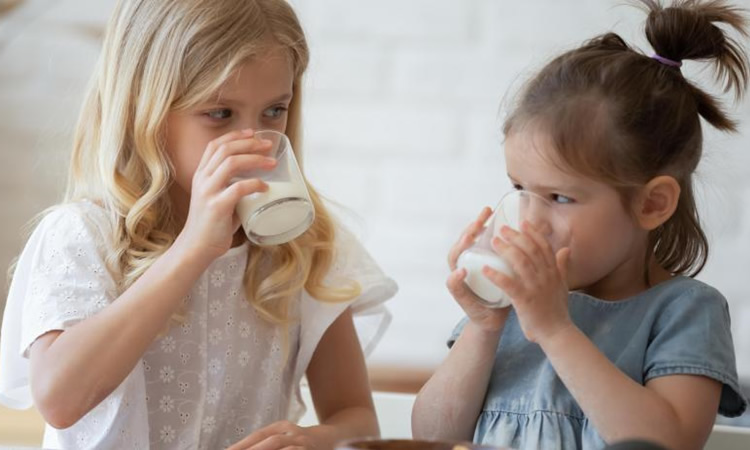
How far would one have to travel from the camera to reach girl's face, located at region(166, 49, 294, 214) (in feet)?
4.35

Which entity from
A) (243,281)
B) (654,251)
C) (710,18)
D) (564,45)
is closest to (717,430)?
(654,251)

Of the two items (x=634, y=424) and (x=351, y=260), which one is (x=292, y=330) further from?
(x=634, y=424)

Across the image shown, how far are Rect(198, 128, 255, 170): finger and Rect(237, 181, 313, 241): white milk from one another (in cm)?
6

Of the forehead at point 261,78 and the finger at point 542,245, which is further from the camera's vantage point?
the forehead at point 261,78

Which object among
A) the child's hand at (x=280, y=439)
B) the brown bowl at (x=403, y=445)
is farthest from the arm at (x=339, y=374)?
the brown bowl at (x=403, y=445)

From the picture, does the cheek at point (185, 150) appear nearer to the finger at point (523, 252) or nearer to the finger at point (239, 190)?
the finger at point (239, 190)

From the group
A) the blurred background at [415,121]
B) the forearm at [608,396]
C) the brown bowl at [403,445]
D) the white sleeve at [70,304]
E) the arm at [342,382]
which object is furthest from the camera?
the blurred background at [415,121]

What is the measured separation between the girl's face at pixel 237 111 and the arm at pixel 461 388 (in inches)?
13.5

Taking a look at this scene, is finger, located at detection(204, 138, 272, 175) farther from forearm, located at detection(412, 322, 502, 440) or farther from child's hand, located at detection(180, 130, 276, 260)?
forearm, located at detection(412, 322, 502, 440)

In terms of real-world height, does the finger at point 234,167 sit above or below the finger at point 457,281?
above

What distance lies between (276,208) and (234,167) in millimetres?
63

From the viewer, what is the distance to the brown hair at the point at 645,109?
1199 millimetres

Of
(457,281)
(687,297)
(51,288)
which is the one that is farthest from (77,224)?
(687,297)

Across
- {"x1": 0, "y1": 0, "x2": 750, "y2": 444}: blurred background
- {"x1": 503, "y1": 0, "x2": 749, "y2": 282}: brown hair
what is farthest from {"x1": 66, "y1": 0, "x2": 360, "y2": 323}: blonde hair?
{"x1": 0, "y1": 0, "x2": 750, "y2": 444}: blurred background
